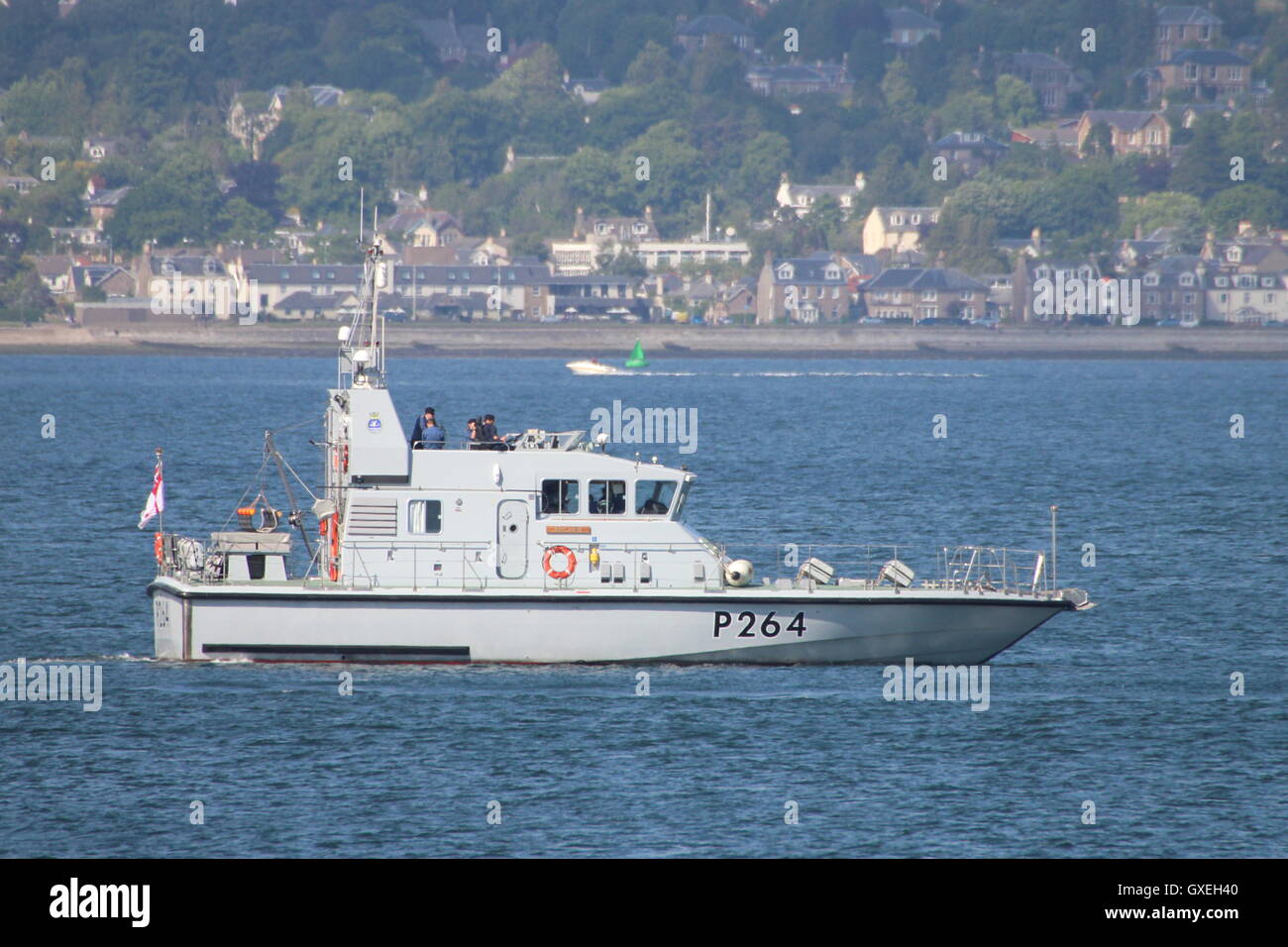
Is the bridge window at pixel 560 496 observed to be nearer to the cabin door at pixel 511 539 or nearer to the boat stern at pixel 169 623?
the cabin door at pixel 511 539

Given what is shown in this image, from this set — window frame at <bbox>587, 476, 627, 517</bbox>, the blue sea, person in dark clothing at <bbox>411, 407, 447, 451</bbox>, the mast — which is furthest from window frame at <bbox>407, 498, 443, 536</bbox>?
window frame at <bbox>587, 476, 627, 517</bbox>

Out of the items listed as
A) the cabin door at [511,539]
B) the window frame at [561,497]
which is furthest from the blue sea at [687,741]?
the window frame at [561,497]

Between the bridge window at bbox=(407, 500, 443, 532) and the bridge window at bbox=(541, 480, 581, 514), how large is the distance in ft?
5.36

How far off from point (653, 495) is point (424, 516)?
359 cm

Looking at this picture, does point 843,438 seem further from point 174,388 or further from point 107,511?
point 174,388

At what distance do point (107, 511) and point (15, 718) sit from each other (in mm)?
28901

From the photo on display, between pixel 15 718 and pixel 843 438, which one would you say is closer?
pixel 15 718

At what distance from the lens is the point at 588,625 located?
1217 inches

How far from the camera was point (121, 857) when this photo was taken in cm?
2317

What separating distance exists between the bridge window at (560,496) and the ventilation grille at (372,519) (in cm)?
234

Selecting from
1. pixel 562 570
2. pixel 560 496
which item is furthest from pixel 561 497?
pixel 562 570

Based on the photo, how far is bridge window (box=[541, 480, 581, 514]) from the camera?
31297 millimetres

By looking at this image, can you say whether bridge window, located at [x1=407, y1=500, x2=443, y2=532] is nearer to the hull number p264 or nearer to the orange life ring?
the orange life ring
